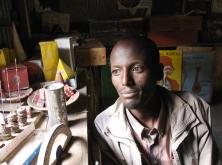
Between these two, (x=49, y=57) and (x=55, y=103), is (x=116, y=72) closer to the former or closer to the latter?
(x=55, y=103)

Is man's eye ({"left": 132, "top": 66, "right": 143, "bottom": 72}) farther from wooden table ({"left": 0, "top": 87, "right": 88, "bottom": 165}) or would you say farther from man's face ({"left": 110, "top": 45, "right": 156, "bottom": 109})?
wooden table ({"left": 0, "top": 87, "right": 88, "bottom": 165})

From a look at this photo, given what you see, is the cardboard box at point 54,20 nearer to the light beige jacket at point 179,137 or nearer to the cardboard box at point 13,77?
the cardboard box at point 13,77

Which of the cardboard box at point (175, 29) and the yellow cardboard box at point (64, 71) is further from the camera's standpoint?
the cardboard box at point (175, 29)

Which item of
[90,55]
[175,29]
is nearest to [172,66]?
[175,29]

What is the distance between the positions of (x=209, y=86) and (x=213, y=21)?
0.80 metres

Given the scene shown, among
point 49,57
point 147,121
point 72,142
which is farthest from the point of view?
point 49,57

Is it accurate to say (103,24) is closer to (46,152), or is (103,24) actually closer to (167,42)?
(167,42)

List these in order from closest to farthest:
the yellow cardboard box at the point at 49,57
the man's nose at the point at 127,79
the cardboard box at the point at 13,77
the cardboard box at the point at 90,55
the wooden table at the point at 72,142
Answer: the wooden table at the point at 72,142, the man's nose at the point at 127,79, the cardboard box at the point at 13,77, the yellow cardboard box at the point at 49,57, the cardboard box at the point at 90,55

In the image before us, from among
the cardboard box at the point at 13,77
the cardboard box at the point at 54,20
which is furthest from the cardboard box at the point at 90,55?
the cardboard box at the point at 54,20

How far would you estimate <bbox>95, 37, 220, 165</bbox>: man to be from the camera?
3.67 feet

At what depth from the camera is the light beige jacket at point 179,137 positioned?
1150 millimetres

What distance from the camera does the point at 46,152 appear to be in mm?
881

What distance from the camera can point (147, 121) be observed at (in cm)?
123

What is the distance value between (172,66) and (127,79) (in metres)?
2.21
